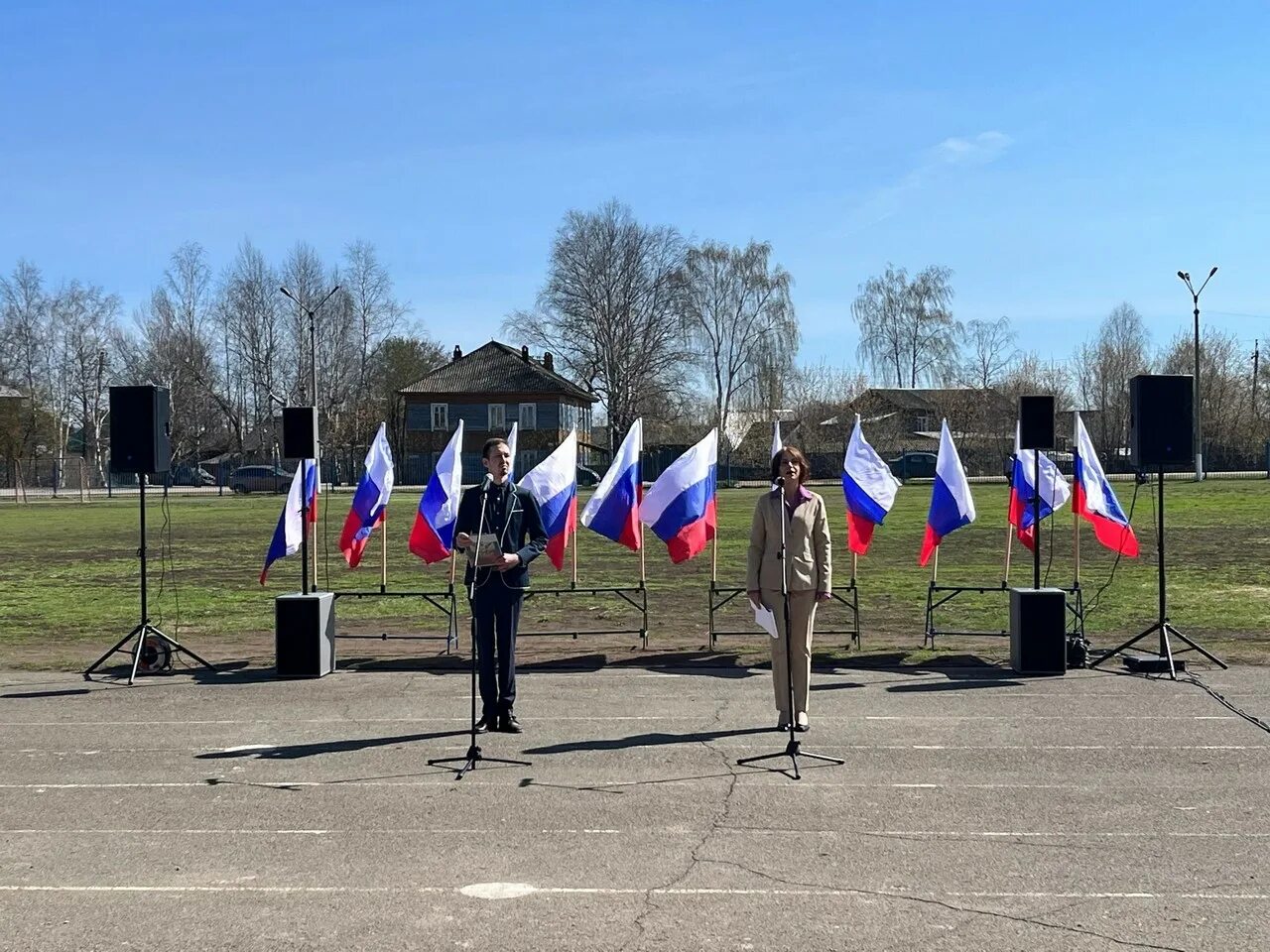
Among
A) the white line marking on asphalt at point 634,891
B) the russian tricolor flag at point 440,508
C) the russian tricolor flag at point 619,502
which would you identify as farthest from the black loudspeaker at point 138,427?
the white line marking on asphalt at point 634,891

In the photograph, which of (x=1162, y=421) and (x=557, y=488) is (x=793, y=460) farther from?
(x=1162, y=421)

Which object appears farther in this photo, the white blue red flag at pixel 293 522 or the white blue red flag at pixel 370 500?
the white blue red flag at pixel 370 500

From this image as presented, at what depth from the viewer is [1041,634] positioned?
11.5 metres

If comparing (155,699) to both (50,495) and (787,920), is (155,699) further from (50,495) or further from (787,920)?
(50,495)

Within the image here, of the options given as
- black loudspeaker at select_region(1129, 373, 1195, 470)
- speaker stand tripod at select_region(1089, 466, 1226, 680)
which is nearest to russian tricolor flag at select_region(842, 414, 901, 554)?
black loudspeaker at select_region(1129, 373, 1195, 470)

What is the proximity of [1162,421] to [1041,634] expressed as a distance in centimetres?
244

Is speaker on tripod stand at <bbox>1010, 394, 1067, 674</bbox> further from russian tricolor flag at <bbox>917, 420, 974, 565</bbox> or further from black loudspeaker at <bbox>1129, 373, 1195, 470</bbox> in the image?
russian tricolor flag at <bbox>917, 420, 974, 565</bbox>

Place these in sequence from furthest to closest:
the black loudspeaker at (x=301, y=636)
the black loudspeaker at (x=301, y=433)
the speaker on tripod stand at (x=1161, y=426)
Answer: the black loudspeaker at (x=301, y=433), the speaker on tripod stand at (x=1161, y=426), the black loudspeaker at (x=301, y=636)

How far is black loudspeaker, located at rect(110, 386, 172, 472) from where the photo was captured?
1201 centimetres

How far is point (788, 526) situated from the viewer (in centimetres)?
885

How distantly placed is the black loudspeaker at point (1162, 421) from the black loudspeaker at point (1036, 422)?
0.78 meters

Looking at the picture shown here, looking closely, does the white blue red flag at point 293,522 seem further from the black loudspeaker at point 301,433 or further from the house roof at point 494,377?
the house roof at point 494,377

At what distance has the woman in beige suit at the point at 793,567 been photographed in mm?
8828

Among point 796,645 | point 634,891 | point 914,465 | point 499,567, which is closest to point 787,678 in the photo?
point 796,645
